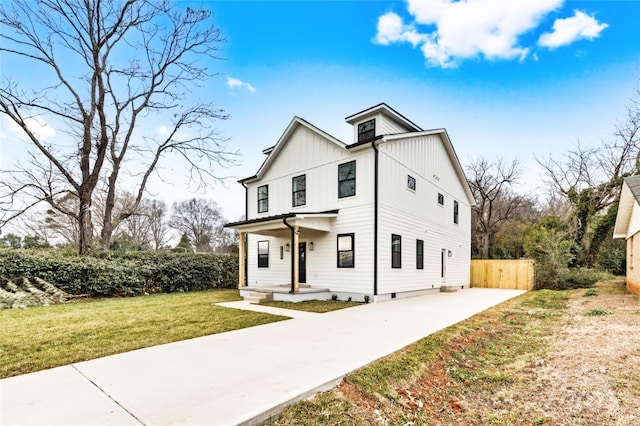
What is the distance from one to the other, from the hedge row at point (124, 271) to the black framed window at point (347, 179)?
801 cm

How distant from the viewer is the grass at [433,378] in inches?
123

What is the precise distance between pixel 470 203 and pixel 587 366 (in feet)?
53.8

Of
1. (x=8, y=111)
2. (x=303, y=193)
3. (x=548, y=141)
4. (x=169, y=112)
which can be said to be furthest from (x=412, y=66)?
(x=8, y=111)

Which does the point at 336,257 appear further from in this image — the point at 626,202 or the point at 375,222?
the point at 626,202

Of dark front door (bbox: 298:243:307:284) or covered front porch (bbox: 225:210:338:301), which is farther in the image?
dark front door (bbox: 298:243:307:284)

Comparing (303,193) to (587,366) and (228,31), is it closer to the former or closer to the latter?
(228,31)

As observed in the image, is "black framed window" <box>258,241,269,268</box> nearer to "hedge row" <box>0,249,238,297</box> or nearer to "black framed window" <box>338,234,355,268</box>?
"hedge row" <box>0,249,238,297</box>

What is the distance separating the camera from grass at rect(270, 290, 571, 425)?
313 cm

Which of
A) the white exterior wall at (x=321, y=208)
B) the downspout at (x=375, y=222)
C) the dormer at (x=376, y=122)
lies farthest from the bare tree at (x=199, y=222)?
the downspout at (x=375, y=222)

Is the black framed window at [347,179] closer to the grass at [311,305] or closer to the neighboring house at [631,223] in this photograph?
the grass at [311,305]

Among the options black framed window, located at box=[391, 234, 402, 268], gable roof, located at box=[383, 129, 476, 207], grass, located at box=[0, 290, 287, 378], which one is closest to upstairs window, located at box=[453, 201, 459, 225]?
gable roof, located at box=[383, 129, 476, 207]

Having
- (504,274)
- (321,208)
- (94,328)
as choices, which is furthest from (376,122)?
(504,274)

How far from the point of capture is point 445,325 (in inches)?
270

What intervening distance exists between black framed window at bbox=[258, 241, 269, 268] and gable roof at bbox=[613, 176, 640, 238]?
516 inches
